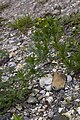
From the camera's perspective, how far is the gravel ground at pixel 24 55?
4.60 metres

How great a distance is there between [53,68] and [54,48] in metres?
0.53

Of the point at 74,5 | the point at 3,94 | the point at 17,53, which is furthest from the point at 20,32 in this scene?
the point at 3,94

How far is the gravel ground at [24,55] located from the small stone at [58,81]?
0.09 metres

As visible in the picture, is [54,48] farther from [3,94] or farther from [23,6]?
[23,6]

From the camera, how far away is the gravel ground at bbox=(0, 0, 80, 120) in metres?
4.60

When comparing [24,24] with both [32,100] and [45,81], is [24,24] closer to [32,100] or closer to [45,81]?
[45,81]

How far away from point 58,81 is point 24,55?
1352mm

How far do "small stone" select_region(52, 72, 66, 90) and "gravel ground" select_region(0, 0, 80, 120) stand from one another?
86 mm

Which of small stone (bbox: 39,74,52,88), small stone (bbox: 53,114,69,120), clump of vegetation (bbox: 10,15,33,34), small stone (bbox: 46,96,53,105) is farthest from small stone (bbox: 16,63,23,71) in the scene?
small stone (bbox: 53,114,69,120)

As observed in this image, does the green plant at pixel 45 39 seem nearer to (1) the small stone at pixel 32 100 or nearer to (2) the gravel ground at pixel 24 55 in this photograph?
(2) the gravel ground at pixel 24 55

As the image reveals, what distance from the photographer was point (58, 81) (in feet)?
16.7

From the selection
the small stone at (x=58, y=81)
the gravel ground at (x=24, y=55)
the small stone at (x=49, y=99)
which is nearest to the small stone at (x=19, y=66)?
the gravel ground at (x=24, y=55)

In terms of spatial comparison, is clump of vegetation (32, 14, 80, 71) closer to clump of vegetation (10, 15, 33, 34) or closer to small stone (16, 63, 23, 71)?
small stone (16, 63, 23, 71)

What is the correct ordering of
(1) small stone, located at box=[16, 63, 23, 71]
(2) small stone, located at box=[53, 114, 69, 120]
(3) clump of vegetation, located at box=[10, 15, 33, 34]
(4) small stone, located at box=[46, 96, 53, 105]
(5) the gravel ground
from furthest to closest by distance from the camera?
(3) clump of vegetation, located at box=[10, 15, 33, 34] < (1) small stone, located at box=[16, 63, 23, 71] < (4) small stone, located at box=[46, 96, 53, 105] < (5) the gravel ground < (2) small stone, located at box=[53, 114, 69, 120]
